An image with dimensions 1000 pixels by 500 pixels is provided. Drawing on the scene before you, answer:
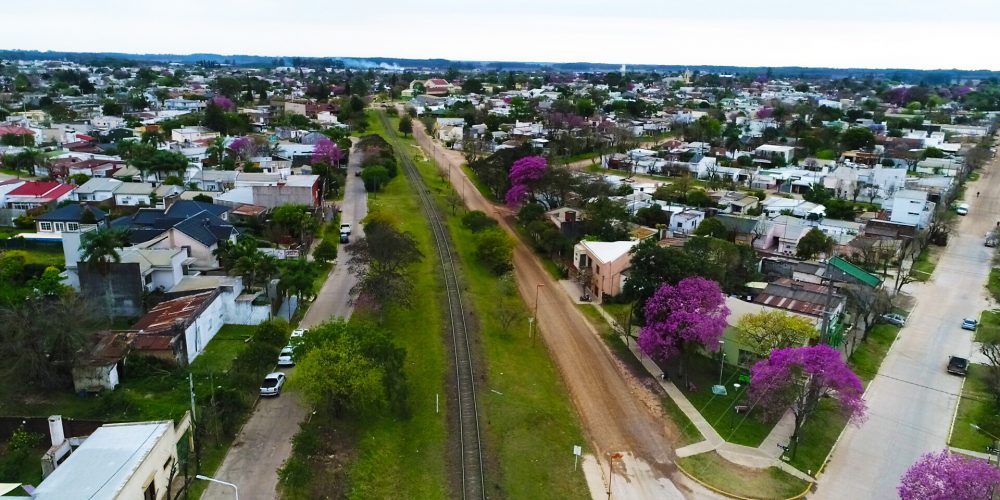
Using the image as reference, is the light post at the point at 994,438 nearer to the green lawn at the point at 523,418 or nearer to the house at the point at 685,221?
the green lawn at the point at 523,418

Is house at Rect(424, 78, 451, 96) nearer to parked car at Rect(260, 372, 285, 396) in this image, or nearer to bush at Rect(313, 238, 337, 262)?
bush at Rect(313, 238, 337, 262)

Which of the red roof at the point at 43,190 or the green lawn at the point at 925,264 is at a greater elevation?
the red roof at the point at 43,190

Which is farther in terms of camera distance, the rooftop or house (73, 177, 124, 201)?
house (73, 177, 124, 201)

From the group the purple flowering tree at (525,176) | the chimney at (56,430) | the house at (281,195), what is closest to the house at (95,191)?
the house at (281,195)

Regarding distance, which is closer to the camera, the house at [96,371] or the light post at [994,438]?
the light post at [994,438]

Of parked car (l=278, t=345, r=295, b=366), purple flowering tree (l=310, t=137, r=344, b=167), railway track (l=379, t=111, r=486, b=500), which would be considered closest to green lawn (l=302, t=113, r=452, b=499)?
railway track (l=379, t=111, r=486, b=500)

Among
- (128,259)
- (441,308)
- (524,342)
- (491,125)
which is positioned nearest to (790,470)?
(524,342)
